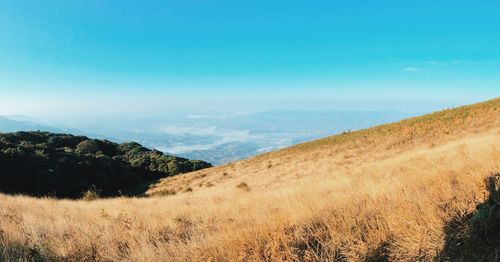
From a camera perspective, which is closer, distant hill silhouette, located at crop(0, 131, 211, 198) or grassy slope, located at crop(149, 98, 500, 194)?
grassy slope, located at crop(149, 98, 500, 194)

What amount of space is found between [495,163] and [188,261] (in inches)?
267

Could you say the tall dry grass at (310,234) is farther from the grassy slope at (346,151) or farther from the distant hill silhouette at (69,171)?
the distant hill silhouette at (69,171)

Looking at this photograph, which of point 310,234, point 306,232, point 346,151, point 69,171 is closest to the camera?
point 310,234

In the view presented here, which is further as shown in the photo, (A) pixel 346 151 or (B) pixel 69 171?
(B) pixel 69 171

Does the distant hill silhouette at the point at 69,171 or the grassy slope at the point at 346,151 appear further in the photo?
the distant hill silhouette at the point at 69,171

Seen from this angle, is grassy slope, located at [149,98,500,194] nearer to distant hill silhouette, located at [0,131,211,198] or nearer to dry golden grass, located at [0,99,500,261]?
distant hill silhouette, located at [0,131,211,198]

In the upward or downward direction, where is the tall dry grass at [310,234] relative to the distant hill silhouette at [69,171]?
upward

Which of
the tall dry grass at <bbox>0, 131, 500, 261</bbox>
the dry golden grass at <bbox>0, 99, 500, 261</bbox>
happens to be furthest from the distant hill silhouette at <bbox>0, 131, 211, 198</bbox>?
the tall dry grass at <bbox>0, 131, 500, 261</bbox>

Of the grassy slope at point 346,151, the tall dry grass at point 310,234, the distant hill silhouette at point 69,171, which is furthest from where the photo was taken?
the distant hill silhouette at point 69,171

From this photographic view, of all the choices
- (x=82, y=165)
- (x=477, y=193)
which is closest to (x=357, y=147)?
(x=477, y=193)

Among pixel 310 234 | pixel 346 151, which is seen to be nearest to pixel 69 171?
pixel 346 151

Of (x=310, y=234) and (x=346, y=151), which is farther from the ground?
(x=310, y=234)

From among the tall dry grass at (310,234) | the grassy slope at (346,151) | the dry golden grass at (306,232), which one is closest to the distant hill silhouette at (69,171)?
the grassy slope at (346,151)

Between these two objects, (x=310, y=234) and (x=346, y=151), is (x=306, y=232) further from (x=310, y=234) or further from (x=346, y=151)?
(x=346, y=151)
